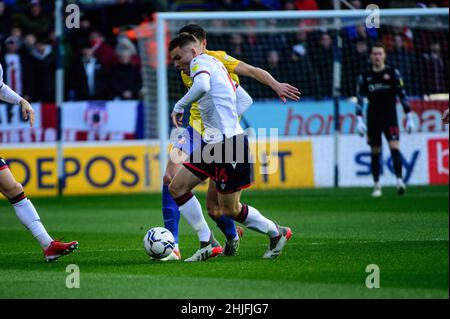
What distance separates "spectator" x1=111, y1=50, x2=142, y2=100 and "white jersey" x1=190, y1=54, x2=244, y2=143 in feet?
39.6

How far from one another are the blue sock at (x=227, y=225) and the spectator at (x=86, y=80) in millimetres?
11978

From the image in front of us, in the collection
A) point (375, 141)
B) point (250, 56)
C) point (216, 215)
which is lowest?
point (216, 215)

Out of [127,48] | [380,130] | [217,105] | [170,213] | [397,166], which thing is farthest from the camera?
[127,48]

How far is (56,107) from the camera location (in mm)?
19906

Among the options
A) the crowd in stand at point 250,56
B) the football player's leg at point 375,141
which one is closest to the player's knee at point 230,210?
the football player's leg at point 375,141

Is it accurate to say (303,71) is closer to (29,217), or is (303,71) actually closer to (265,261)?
(29,217)

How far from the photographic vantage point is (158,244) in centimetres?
909

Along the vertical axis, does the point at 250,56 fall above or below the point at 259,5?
below

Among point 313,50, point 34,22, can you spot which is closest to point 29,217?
point 313,50

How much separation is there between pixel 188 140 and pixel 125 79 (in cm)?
1184

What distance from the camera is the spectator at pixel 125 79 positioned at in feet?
69.2

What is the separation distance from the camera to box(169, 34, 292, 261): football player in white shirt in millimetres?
8797
